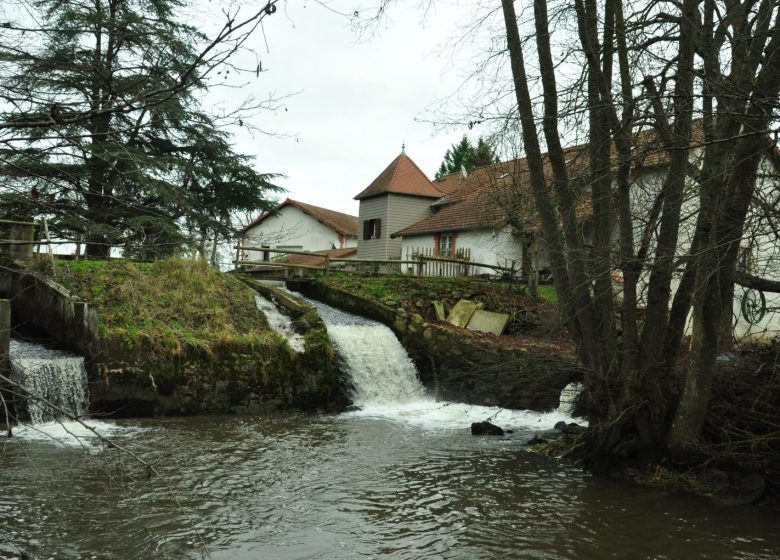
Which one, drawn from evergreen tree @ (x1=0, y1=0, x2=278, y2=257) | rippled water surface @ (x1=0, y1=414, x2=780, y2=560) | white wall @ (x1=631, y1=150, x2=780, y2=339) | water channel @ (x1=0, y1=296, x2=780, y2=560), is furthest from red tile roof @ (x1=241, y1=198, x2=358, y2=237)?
evergreen tree @ (x1=0, y1=0, x2=278, y2=257)

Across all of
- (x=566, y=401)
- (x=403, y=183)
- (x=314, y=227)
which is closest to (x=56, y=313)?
(x=566, y=401)

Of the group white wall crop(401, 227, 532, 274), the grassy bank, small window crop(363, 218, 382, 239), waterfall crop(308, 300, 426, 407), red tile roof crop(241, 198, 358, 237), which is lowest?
waterfall crop(308, 300, 426, 407)

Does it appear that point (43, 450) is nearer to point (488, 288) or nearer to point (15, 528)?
point (15, 528)

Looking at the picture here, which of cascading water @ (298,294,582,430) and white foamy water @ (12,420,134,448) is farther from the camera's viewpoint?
cascading water @ (298,294,582,430)

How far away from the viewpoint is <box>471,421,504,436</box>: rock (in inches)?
440

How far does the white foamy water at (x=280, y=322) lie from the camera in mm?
14094

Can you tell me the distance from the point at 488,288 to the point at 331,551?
47.2 ft

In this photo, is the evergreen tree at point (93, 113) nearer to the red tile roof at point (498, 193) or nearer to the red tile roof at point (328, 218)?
the red tile roof at point (498, 193)

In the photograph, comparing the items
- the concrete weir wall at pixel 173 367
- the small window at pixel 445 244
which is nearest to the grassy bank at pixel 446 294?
the concrete weir wall at pixel 173 367

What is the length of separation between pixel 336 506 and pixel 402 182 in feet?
84.0

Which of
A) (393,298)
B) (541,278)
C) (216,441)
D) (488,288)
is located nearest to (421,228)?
(541,278)

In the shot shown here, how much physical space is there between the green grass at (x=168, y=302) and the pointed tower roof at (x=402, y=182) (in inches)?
615

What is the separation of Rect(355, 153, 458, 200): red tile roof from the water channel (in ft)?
71.1

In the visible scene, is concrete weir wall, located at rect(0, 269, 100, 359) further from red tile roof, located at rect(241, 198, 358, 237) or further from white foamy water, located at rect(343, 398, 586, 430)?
red tile roof, located at rect(241, 198, 358, 237)
